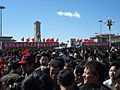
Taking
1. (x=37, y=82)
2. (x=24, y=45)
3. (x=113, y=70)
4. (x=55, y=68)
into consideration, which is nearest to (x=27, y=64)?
(x=55, y=68)

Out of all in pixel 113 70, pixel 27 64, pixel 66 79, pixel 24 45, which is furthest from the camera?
pixel 24 45

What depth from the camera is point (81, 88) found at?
4.68 metres

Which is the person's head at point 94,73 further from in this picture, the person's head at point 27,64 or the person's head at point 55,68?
the person's head at point 27,64

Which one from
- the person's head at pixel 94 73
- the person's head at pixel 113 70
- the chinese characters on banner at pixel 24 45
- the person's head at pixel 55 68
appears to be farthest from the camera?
the chinese characters on banner at pixel 24 45

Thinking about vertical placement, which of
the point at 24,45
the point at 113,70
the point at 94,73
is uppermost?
the point at 94,73

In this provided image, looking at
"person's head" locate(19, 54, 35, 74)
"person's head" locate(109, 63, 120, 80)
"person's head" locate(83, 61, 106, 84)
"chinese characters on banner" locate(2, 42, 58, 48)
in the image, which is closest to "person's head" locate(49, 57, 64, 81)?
"person's head" locate(19, 54, 35, 74)

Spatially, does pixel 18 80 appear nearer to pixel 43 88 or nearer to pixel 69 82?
pixel 69 82

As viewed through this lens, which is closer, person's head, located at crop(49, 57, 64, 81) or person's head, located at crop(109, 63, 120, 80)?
person's head, located at crop(49, 57, 64, 81)

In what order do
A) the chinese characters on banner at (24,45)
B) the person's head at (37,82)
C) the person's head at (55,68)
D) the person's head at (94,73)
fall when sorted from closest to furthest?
the person's head at (37,82) → the person's head at (94,73) → the person's head at (55,68) → the chinese characters on banner at (24,45)

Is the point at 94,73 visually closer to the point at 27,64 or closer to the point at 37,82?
the point at 37,82

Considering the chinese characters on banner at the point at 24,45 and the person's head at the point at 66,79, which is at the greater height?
the person's head at the point at 66,79

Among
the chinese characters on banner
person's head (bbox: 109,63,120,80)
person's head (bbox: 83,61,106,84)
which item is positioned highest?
person's head (bbox: 83,61,106,84)

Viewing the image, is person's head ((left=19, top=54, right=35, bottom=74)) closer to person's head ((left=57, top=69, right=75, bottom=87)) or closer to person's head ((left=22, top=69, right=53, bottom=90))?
person's head ((left=57, top=69, right=75, bottom=87))

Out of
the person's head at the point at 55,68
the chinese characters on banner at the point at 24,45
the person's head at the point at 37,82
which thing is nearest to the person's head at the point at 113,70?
the person's head at the point at 55,68
